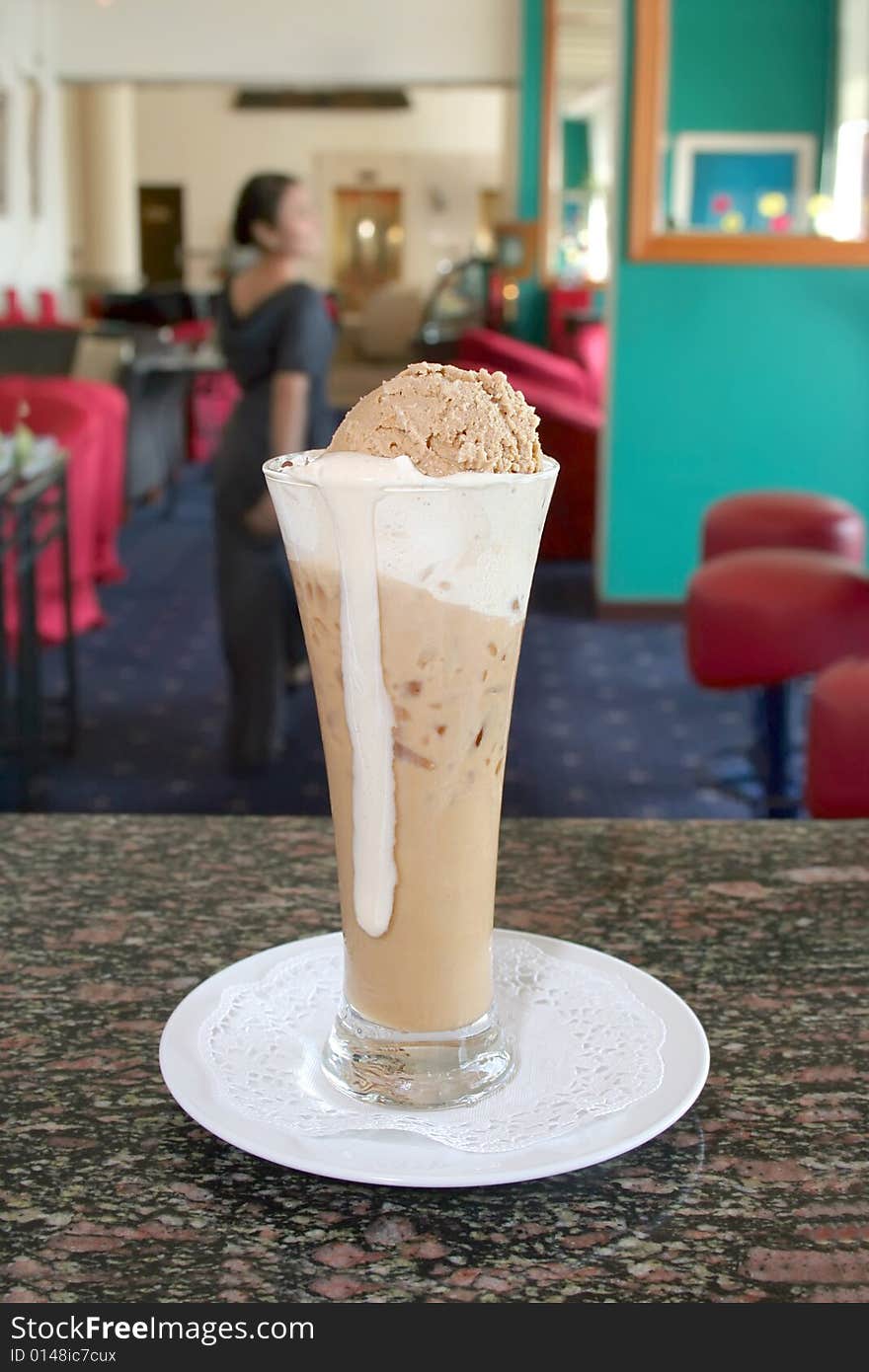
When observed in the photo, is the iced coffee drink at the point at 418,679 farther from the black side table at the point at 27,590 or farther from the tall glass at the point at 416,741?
the black side table at the point at 27,590

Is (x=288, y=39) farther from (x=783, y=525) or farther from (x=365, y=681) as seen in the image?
(x=365, y=681)

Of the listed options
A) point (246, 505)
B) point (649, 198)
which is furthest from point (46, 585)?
point (649, 198)

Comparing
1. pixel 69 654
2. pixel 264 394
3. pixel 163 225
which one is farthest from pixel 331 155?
pixel 264 394

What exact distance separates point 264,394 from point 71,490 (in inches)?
34.4

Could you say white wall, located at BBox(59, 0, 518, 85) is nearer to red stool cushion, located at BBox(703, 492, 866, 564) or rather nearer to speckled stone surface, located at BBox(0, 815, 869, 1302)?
red stool cushion, located at BBox(703, 492, 866, 564)

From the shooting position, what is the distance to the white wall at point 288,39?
358 inches

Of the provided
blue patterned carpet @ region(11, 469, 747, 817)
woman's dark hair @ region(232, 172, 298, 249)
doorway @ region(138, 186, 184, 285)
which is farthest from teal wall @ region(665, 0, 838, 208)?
doorway @ region(138, 186, 184, 285)

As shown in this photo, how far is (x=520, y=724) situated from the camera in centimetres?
414

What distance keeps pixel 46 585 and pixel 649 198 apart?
2.40m

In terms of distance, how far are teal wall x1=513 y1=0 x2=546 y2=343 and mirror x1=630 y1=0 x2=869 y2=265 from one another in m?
4.68

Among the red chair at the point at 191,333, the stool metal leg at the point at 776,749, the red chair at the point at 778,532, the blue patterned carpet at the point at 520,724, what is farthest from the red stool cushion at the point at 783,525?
the red chair at the point at 191,333

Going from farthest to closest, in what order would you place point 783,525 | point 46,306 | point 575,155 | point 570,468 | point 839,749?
point 575,155
point 46,306
point 570,468
point 783,525
point 839,749

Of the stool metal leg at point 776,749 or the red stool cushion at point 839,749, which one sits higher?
the red stool cushion at point 839,749

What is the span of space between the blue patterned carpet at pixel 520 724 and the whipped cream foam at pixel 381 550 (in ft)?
8.83
